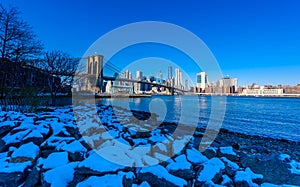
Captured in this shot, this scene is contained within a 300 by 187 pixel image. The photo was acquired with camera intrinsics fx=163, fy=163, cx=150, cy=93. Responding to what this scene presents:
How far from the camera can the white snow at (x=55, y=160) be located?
2206mm

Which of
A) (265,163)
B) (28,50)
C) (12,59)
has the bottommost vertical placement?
(265,163)

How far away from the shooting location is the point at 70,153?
254 centimetres

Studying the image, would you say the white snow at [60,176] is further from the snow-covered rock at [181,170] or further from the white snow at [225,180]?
the white snow at [225,180]

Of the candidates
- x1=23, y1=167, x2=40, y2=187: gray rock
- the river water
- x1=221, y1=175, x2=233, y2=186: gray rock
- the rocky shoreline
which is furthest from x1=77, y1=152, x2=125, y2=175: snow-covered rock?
the river water

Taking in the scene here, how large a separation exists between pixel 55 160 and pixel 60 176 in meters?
0.49

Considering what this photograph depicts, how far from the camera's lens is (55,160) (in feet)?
7.59

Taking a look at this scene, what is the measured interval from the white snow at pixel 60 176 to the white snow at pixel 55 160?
0.20m

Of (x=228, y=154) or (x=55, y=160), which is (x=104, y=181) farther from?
(x=228, y=154)

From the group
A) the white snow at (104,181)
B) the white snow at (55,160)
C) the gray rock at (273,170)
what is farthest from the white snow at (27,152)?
the gray rock at (273,170)

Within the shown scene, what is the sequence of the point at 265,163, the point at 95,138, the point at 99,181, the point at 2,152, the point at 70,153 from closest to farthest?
1. the point at 99,181
2. the point at 70,153
3. the point at 2,152
4. the point at 265,163
5. the point at 95,138

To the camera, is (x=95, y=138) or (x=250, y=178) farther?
(x=95, y=138)

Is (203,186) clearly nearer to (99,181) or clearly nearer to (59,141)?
(99,181)

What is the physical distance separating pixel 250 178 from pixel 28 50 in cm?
1054

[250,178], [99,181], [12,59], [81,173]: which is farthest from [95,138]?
[12,59]
